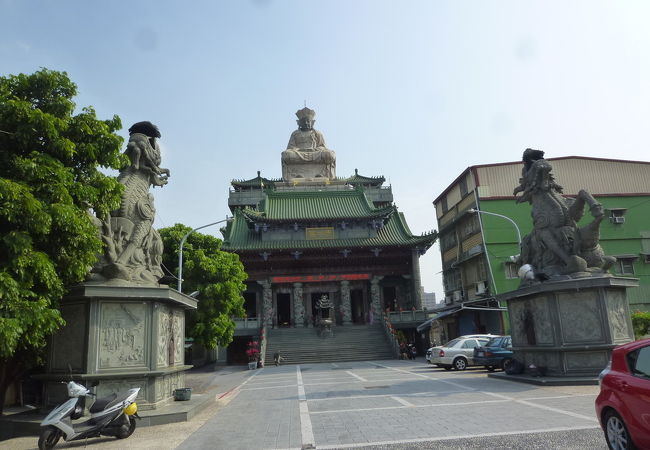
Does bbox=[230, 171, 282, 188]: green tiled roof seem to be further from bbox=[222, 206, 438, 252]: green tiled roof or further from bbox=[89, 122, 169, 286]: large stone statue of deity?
bbox=[89, 122, 169, 286]: large stone statue of deity

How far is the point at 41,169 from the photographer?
317 inches

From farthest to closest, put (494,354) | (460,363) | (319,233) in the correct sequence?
(319,233)
(460,363)
(494,354)

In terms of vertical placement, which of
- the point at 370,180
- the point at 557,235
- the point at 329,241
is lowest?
the point at 557,235

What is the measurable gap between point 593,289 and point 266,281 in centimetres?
2805

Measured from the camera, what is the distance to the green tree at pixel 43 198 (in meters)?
7.29

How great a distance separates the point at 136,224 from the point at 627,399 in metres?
10.0

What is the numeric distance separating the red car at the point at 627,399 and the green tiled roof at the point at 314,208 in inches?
1348

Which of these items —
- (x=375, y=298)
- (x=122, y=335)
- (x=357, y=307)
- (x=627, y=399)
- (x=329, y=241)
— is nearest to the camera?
(x=627, y=399)

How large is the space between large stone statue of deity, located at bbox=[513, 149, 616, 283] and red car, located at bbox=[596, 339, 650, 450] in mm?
8210

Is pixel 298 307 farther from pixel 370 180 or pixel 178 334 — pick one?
pixel 178 334

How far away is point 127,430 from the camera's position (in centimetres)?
831

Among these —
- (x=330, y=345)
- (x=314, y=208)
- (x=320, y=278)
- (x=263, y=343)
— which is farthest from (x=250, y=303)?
(x=330, y=345)

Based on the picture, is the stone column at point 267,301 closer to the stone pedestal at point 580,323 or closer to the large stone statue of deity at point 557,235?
the large stone statue of deity at point 557,235

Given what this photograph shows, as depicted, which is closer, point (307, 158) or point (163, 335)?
point (163, 335)
